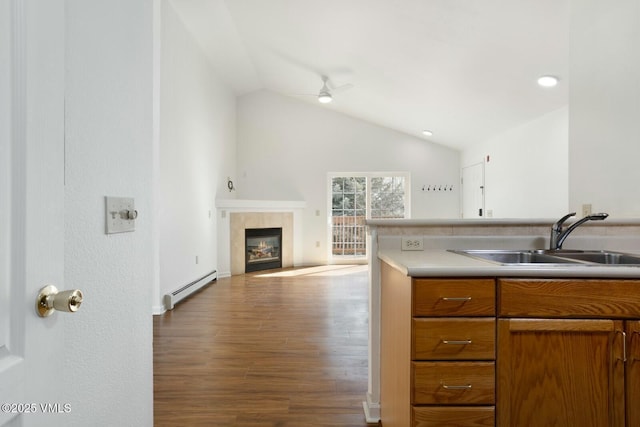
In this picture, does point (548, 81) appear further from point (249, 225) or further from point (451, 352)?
point (249, 225)

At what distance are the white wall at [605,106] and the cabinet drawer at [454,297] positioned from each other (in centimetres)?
138

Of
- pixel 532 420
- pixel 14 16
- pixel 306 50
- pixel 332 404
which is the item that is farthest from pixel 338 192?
pixel 14 16

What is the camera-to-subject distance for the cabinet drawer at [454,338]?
119cm

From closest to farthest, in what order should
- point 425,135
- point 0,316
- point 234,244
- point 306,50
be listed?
point 0,316 → point 306,50 → point 234,244 → point 425,135

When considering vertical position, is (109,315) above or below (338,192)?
below

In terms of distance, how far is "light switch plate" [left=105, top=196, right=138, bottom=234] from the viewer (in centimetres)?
104

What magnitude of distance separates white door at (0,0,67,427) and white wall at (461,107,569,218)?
460 centimetres

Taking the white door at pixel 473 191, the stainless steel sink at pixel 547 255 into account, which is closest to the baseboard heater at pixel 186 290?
the stainless steel sink at pixel 547 255

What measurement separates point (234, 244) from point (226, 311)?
2.36 meters

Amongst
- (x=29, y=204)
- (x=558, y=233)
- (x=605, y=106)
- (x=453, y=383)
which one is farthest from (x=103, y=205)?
(x=605, y=106)

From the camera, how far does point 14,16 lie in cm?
59

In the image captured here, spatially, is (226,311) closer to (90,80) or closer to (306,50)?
(90,80)

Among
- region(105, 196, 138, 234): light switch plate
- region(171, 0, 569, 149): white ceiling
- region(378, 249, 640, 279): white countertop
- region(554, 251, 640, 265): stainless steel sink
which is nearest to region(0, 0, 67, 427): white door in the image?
region(105, 196, 138, 234): light switch plate

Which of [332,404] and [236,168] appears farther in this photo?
[236,168]
